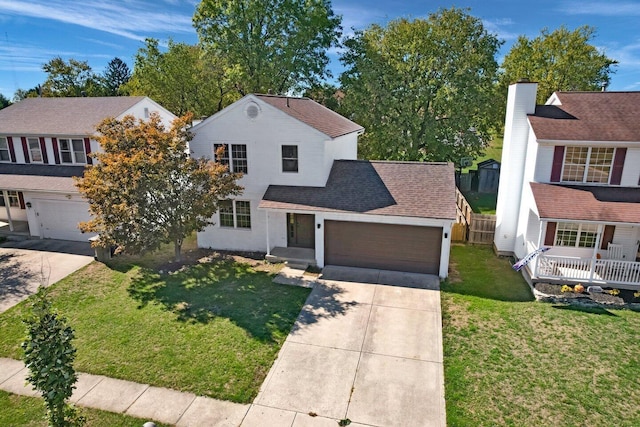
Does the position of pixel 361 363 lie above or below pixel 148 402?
above

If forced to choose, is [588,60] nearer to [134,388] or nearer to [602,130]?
[602,130]

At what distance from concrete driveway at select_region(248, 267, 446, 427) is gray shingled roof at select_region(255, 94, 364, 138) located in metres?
7.40

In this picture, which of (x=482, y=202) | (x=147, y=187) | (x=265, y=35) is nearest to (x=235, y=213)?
(x=147, y=187)

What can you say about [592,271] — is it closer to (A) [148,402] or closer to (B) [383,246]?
(B) [383,246]

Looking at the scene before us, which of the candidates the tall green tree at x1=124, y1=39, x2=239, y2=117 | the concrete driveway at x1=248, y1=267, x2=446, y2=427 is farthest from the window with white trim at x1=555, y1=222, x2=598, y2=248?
the tall green tree at x1=124, y1=39, x2=239, y2=117

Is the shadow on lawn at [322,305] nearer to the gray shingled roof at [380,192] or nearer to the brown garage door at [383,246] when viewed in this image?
the brown garage door at [383,246]

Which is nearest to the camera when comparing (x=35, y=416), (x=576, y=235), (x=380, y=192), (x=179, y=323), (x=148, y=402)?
(x=35, y=416)

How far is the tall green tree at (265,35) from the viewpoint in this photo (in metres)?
31.2

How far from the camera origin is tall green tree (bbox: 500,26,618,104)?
32.6 metres

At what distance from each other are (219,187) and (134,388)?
825 centimetres

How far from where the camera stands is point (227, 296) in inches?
559

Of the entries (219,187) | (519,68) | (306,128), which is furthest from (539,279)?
(519,68)

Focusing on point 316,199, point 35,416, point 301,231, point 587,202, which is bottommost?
point 35,416

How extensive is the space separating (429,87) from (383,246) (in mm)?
15459
